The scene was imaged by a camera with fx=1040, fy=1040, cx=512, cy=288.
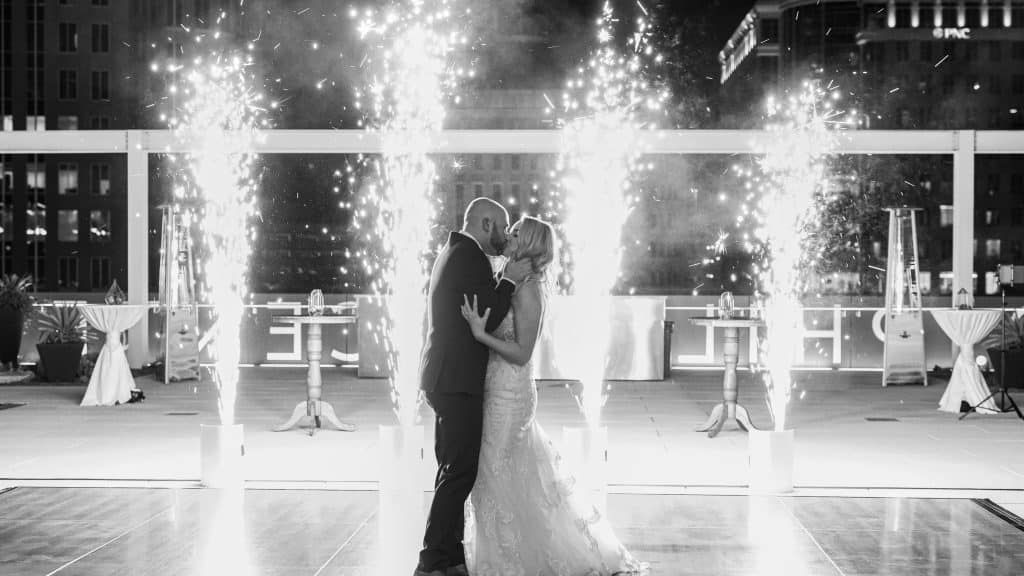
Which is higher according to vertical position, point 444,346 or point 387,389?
point 444,346

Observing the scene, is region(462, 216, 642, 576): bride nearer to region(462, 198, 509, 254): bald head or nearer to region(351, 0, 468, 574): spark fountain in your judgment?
region(462, 198, 509, 254): bald head

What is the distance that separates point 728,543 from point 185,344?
8.74 meters

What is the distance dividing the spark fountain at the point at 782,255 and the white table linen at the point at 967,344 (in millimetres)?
1449

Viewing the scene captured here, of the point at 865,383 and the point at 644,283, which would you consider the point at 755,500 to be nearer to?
the point at 865,383

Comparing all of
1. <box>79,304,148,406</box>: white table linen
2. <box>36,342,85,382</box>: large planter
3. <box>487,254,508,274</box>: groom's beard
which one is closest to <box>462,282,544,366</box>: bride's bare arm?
<box>487,254,508,274</box>: groom's beard

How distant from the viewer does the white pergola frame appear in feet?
40.4

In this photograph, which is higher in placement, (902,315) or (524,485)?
(902,315)

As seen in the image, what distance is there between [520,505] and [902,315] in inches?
365

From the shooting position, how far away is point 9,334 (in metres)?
12.0

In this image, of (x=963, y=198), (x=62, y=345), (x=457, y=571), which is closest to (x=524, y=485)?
(x=457, y=571)

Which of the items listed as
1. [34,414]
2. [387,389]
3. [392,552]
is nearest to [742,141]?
[387,389]

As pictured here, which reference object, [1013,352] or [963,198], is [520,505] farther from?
[963,198]

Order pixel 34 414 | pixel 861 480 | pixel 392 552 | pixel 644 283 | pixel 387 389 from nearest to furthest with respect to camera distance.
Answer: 1. pixel 392 552
2. pixel 861 480
3. pixel 34 414
4. pixel 387 389
5. pixel 644 283

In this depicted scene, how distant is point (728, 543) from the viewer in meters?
4.55
